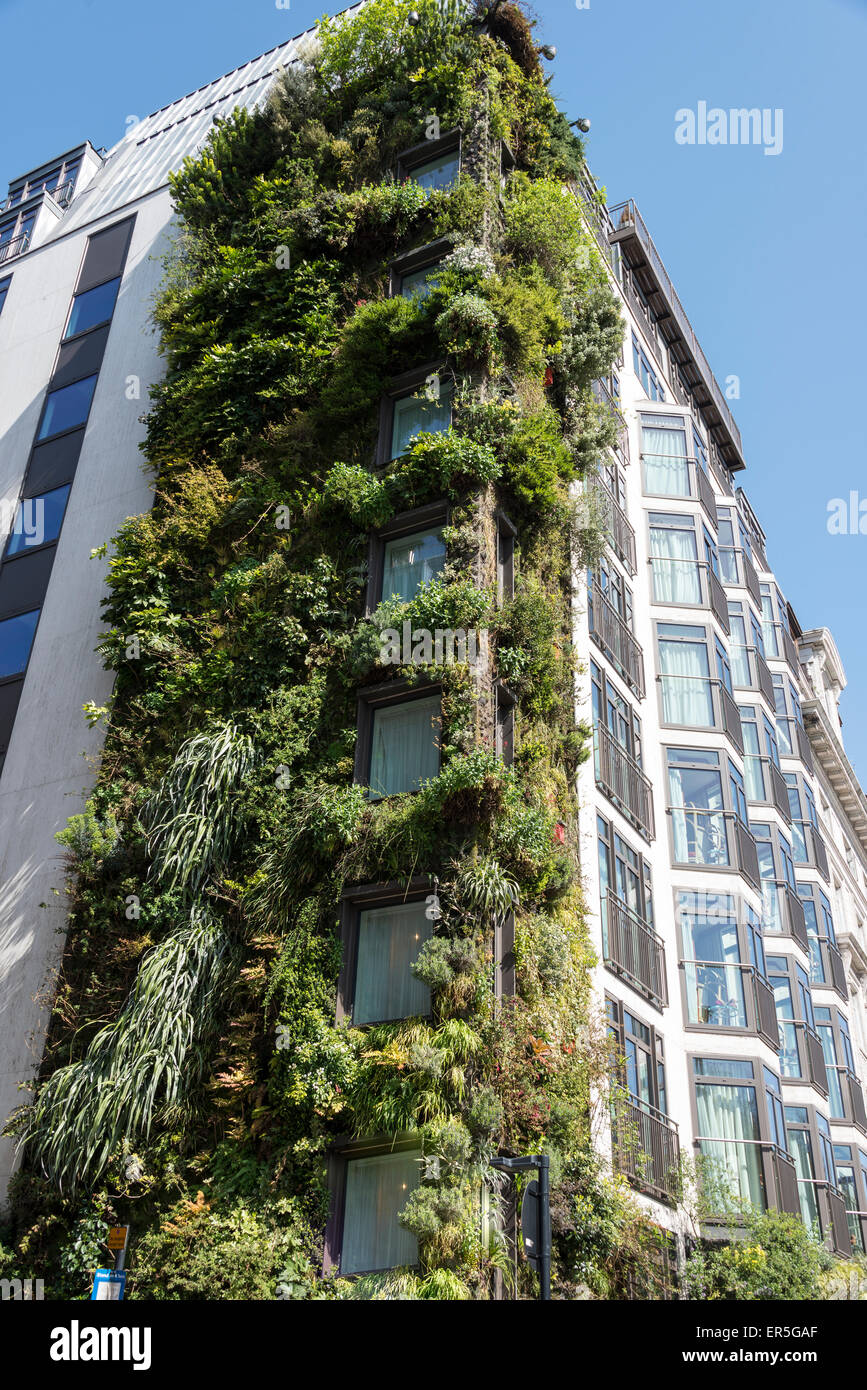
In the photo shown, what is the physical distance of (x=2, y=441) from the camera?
3184 cm

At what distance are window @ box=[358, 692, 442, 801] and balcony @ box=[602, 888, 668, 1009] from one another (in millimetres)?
4318

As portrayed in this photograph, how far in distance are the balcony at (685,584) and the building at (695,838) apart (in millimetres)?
46

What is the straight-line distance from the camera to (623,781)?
23.2 m

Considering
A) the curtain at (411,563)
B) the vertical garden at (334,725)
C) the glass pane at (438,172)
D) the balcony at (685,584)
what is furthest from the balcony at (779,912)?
the glass pane at (438,172)

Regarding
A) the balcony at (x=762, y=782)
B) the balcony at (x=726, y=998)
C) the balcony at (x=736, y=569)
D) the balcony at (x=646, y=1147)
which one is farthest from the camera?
the balcony at (x=736, y=569)

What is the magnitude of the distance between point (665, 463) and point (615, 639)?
293 inches

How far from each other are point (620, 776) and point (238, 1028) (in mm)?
9039

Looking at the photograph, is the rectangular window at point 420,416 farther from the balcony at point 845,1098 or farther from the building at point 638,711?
the balcony at point 845,1098

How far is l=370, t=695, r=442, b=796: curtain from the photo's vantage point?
18.9 m

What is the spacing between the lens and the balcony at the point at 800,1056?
27094 mm

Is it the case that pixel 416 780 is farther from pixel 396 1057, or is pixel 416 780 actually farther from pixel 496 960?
pixel 396 1057

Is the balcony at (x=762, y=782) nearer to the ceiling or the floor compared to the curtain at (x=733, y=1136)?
nearer to the ceiling

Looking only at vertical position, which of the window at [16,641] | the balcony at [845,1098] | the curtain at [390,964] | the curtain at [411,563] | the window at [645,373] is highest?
the window at [645,373]
